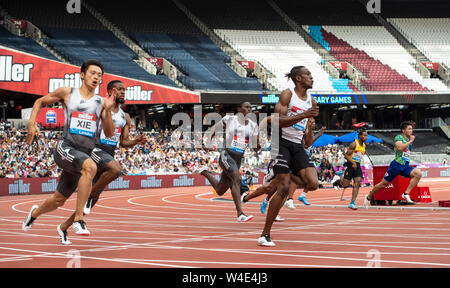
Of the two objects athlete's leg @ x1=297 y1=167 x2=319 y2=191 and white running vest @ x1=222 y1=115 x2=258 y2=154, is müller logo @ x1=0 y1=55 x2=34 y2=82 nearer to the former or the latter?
white running vest @ x1=222 y1=115 x2=258 y2=154

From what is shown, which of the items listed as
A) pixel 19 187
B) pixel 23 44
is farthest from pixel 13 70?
pixel 19 187

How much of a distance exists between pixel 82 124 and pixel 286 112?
8.67ft

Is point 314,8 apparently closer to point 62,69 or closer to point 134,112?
point 134,112

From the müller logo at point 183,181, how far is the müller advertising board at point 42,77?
750 cm

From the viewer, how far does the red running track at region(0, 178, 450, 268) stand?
19.9ft

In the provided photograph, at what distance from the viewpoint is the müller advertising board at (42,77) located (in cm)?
3195

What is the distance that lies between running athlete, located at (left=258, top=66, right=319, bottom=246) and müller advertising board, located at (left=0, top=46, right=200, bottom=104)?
26.8m

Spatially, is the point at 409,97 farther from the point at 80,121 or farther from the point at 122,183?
the point at 80,121

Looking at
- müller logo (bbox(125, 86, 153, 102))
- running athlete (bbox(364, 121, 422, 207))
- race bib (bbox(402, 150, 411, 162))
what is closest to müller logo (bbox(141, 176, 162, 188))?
müller logo (bbox(125, 86, 153, 102))

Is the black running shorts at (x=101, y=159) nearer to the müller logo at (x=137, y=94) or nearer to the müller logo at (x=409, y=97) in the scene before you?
the müller logo at (x=137, y=94)

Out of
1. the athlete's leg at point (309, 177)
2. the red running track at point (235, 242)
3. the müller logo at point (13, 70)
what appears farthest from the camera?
the müller logo at point (13, 70)

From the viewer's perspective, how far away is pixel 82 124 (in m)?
7.32

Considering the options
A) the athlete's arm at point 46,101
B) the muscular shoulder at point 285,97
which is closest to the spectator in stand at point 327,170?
the muscular shoulder at point 285,97

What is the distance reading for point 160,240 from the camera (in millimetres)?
8141
